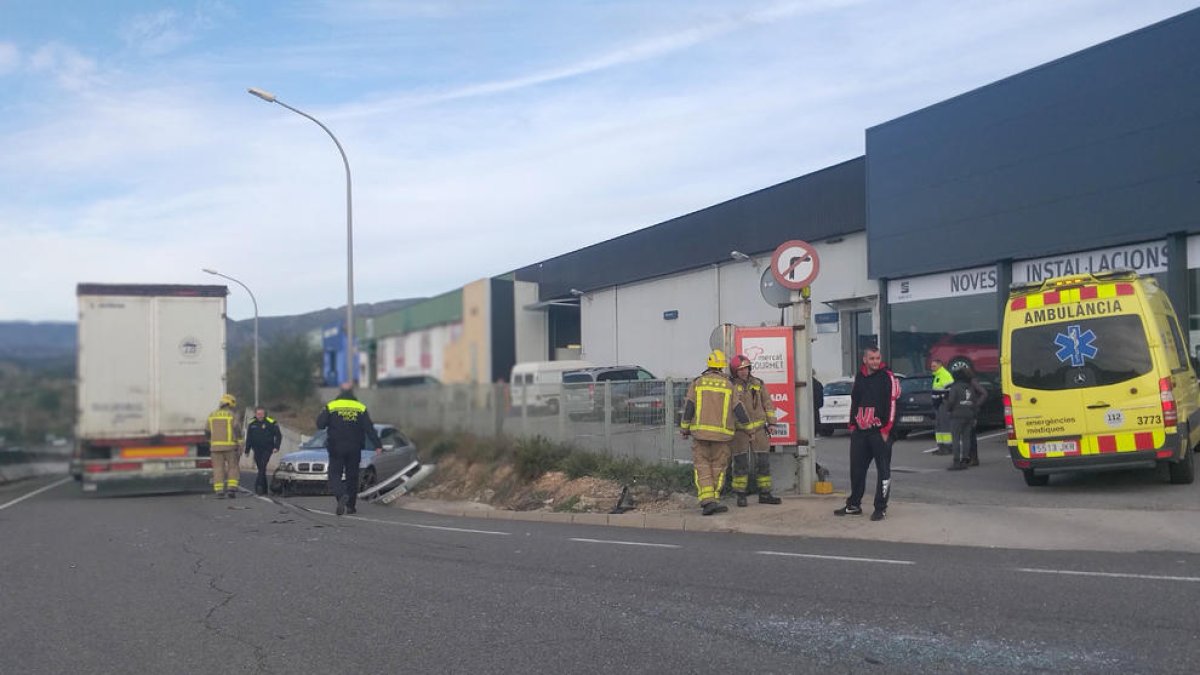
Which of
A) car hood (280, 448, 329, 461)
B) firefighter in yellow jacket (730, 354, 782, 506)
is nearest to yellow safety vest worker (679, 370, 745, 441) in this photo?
firefighter in yellow jacket (730, 354, 782, 506)

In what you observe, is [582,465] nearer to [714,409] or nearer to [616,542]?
[714,409]

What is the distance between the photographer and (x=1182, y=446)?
39.6 ft

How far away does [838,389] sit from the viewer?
25016mm

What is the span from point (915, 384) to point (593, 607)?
16.6 meters

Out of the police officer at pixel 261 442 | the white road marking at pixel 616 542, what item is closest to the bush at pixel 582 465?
the white road marking at pixel 616 542

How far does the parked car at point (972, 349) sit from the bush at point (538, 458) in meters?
11.0

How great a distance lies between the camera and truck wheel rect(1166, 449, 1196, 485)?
12359mm

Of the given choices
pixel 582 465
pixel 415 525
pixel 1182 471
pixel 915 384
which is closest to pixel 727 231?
pixel 915 384

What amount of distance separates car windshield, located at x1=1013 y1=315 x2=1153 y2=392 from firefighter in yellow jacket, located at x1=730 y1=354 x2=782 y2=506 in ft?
10.9

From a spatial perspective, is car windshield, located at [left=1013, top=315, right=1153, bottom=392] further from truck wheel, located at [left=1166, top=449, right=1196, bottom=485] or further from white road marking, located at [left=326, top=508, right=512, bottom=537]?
white road marking, located at [left=326, top=508, right=512, bottom=537]

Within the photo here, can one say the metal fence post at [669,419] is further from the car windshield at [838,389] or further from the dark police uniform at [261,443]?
the car windshield at [838,389]

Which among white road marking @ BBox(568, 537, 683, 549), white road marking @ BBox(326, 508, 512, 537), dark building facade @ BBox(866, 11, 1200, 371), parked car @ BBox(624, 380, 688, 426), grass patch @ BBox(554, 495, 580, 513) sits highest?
dark building facade @ BBox(866, 11, 1200, 371)

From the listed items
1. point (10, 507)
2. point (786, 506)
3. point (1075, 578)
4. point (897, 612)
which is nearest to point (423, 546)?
point (786, 506)

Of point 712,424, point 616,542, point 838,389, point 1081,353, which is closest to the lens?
point 616,542
